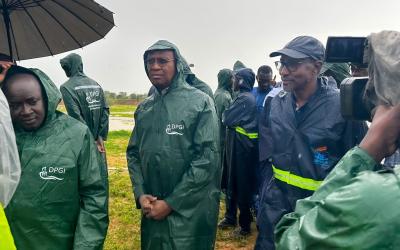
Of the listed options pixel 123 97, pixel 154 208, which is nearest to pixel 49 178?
pixel 154 208

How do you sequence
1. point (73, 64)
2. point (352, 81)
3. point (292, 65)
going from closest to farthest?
1. point (352, 81)
2. point (292, 65)
3. point (73, 64)

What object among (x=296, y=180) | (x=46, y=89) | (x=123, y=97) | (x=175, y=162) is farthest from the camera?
(x=123, y=97)

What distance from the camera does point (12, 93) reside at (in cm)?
256

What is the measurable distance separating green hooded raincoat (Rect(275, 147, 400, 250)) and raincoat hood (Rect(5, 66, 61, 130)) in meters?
1.84

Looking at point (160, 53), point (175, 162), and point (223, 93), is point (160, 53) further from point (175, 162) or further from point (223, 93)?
point (223, 93)

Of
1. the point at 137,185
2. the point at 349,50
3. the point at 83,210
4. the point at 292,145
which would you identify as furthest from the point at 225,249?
the point at 349,50

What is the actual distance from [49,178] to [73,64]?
4.47 m

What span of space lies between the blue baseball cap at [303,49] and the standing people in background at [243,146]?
7.70ft

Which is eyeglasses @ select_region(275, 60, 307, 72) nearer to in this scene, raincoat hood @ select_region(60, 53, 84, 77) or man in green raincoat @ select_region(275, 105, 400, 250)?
man in green raincoat @ select_region(275, 105, 400, 250)

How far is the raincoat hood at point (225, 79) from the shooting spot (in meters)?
7.81

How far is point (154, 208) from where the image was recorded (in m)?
3.25

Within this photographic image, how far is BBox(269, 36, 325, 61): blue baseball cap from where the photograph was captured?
310 centimetres

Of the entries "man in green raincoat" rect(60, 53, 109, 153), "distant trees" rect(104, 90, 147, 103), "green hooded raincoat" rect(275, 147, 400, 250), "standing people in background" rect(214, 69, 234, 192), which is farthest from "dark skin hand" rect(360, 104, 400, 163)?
"distant trees" rect(104, 90, 147, 103)

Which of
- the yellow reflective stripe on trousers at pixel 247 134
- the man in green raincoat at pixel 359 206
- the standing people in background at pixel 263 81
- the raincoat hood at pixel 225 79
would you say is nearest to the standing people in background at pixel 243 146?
the yellow reflective stripe on trousers at pixel 247 134
